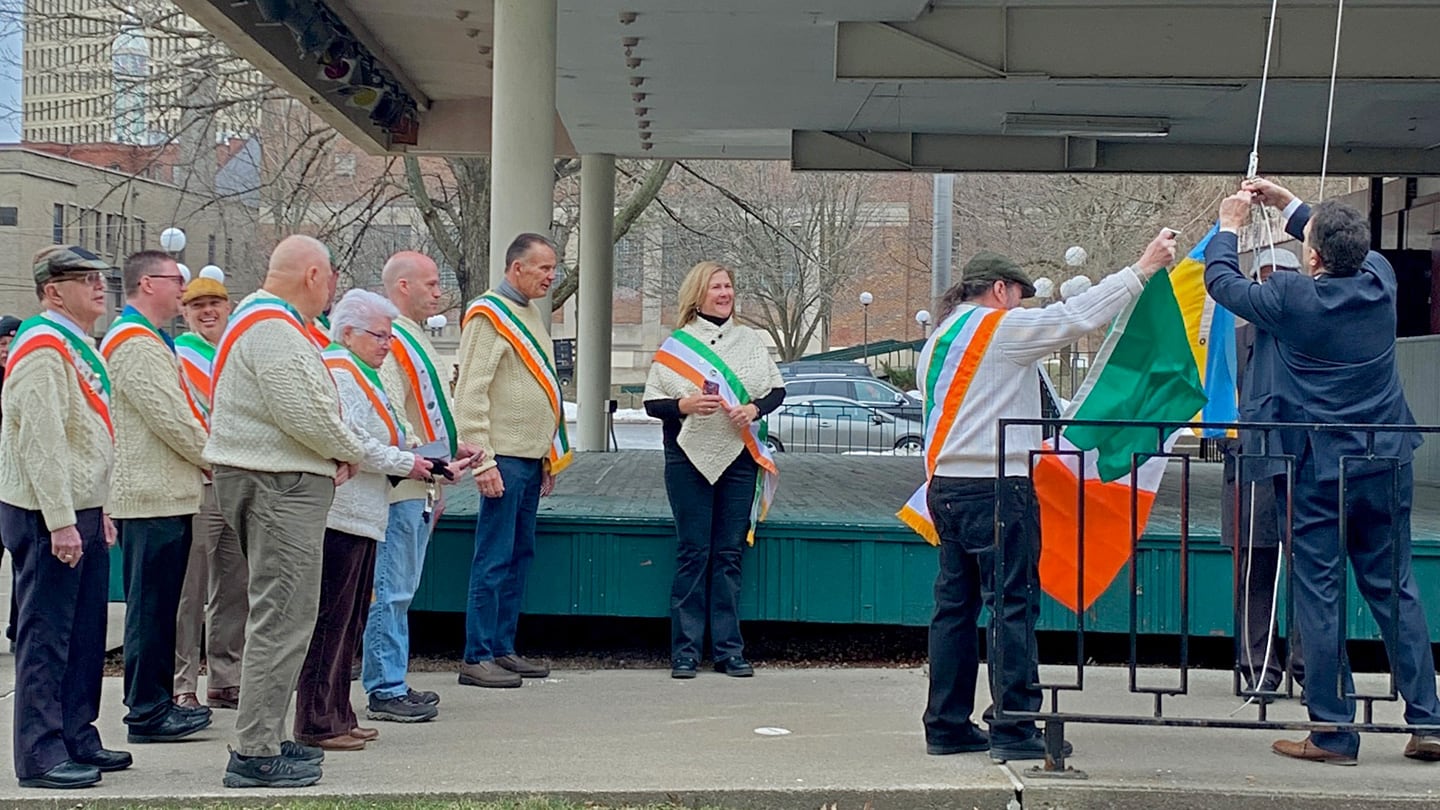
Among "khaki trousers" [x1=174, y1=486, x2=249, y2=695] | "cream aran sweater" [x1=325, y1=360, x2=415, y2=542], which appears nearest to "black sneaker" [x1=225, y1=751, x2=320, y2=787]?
"cream aran sweater" [x1=325, y1=360, x2=415, y2=542]

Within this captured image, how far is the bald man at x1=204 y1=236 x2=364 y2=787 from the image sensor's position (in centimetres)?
Answer: 536

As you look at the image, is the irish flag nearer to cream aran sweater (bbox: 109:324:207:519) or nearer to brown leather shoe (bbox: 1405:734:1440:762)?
brown leather shoe (bbox: 1405:734:1440:762)

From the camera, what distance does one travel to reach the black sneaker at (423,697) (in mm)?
6855

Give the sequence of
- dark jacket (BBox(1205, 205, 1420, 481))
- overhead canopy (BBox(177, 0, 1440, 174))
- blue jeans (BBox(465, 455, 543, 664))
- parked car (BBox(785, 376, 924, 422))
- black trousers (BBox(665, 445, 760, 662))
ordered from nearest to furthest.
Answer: dark jacket (BBox(1205, 205, 1420, 481)) < blue jeans (BBox(465, 455, 543, 664)) < black trousers (BBox(665, 445, 760, 662)) < overhead canopy (BBox(177, 0, 1440, 174)) < parked car (BBox(785, 376, 924, 422))

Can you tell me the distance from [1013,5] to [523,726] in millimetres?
7897

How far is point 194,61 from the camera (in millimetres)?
20578

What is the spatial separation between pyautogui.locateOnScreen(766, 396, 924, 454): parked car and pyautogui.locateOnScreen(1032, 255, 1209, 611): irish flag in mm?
17949

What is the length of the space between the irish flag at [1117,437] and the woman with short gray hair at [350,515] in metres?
2.40

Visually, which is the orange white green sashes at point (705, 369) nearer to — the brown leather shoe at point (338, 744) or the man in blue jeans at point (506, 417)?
the man in blue jeans at point (506, 417)

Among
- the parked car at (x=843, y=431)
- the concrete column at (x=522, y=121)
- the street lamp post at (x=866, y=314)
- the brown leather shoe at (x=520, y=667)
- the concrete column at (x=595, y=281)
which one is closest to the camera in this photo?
the brown leather shoe at (x=520, y=667)

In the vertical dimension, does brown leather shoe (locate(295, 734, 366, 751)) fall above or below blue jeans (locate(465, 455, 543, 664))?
below

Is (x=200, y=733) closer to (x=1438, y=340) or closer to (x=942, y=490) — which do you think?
(x=942, y=490)

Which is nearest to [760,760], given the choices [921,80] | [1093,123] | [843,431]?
[921,80]

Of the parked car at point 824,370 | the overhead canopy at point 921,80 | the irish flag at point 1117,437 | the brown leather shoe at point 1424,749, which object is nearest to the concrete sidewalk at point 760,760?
the brown leather shoe at point 1424,749
